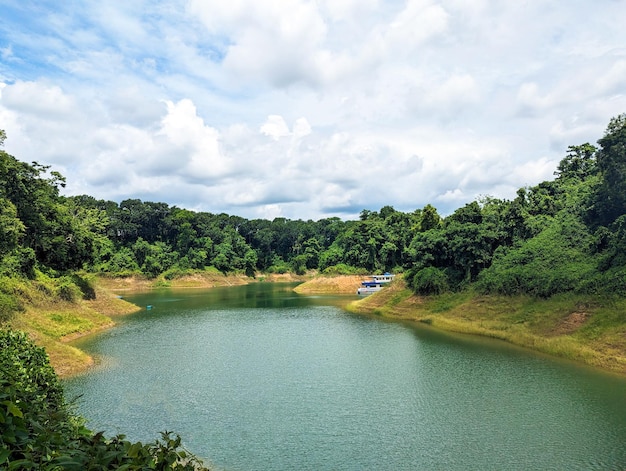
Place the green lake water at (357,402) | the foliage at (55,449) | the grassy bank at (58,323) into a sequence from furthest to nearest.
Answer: the grassy bank at (58,323)
the green lake water at (357,402)
the foliage at (55,449)

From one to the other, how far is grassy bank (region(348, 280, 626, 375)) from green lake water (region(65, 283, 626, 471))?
163cm

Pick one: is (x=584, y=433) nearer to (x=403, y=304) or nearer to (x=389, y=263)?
(x=403, y=304)

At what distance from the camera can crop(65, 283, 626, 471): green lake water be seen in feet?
52.8

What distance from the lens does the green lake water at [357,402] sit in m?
16.1

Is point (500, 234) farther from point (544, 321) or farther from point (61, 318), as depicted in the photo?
point (61, 318)

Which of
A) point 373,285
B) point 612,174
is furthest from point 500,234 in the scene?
point 373,285

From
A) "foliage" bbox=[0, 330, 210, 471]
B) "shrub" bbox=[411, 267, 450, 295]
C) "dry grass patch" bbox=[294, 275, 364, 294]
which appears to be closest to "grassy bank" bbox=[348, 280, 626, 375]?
"shrub" bbox=[411, 267, 450, 295]

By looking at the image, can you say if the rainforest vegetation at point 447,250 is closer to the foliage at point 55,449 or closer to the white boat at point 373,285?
the foliage at point 55,449

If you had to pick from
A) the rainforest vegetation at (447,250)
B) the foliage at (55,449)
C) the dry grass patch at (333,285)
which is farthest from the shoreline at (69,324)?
the dry grass patch at (333,285)

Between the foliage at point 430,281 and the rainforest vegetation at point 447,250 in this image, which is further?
the foliage at point 430,281

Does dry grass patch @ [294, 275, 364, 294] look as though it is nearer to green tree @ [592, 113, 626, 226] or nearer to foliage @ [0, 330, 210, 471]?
green tree @ [592, 113, 626, 226]

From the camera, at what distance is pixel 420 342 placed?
1439 inches

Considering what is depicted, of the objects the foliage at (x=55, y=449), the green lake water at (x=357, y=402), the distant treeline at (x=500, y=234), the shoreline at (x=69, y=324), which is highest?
the distant treeline at (x=500, y=234)

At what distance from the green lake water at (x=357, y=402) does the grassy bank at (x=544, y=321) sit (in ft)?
5.35
